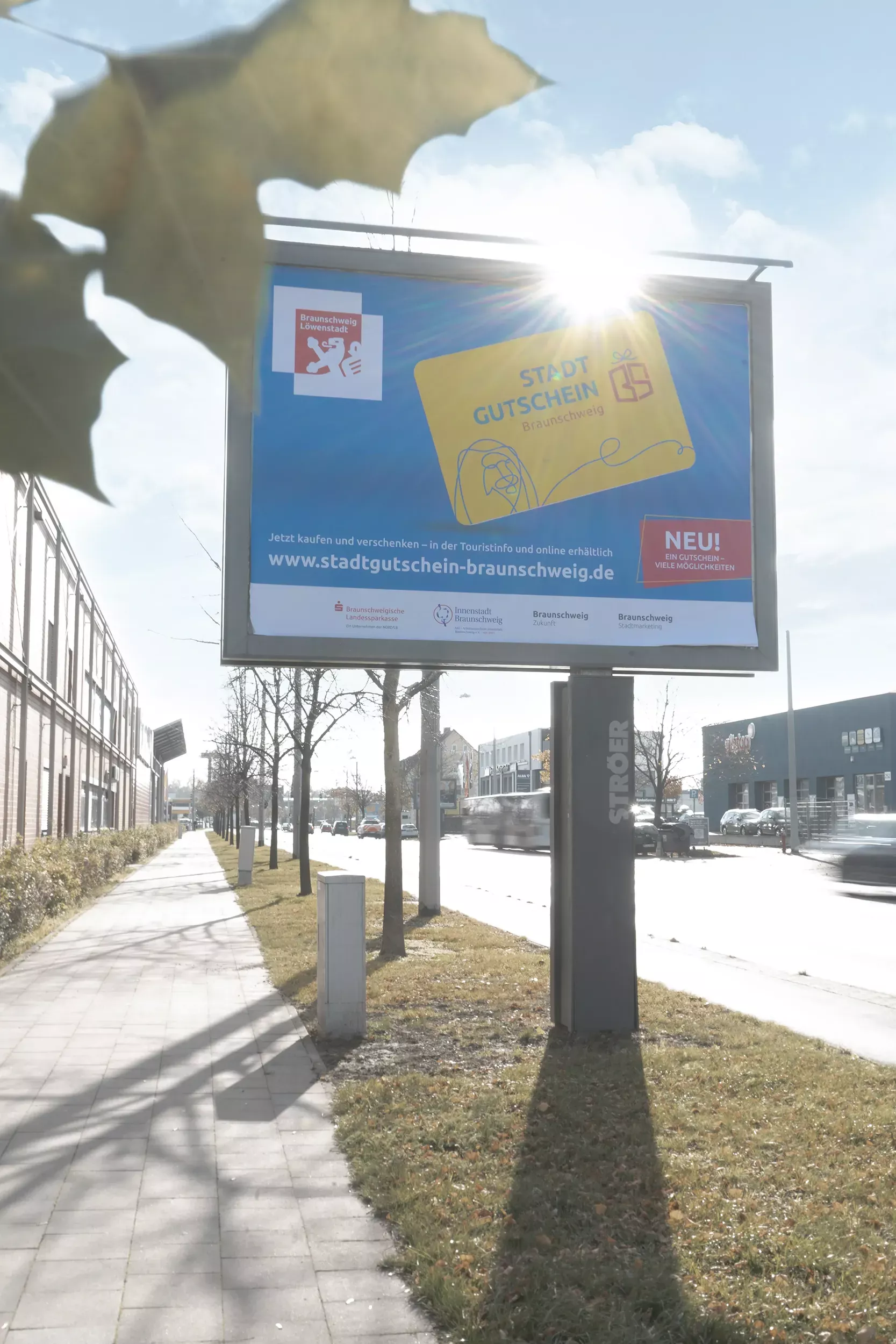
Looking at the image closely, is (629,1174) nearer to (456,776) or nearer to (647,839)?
(647,839)

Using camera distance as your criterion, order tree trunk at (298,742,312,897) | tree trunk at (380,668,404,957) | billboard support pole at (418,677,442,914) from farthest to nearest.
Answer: tree trunk at (298,742,312,897) → billboard support pole at (418,677,442,914) → tree trunk at (380,668,404,957)

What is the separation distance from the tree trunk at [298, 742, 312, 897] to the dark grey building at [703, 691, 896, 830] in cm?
3571

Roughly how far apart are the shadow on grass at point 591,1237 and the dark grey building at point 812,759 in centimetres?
4907

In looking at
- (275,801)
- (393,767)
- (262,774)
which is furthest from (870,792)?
(393,767)

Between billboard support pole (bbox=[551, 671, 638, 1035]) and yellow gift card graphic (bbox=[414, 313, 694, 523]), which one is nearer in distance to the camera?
yellow gift card graphic (bbox=[414, 313, 694, 523])

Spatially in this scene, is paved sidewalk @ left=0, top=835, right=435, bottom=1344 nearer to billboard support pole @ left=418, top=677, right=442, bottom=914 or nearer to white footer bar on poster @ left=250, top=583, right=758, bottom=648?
white footer bar on poster @ left=250, top=583, right=758, bottom=648

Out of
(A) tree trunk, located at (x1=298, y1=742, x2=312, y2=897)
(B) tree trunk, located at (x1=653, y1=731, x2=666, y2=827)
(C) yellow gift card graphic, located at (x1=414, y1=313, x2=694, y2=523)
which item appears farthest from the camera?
(B) tree trunk, located at (x1=653, y1=731, x2=666, y2=827)

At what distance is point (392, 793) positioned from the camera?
1444 centimetres

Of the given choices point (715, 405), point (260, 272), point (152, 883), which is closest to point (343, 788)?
point (152, 883)

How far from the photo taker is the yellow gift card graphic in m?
7.86

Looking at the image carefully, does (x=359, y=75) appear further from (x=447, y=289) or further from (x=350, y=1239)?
(x=447, y=289)

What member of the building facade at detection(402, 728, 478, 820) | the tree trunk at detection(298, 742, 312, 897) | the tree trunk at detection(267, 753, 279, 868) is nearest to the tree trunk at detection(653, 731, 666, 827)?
the tree trunk at detection(267, 753, 279, 868)

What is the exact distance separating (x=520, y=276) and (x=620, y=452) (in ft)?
A: 4.68

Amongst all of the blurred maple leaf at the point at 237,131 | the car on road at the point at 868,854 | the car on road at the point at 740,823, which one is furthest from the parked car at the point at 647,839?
the blurred maple leaf at the point at 237,131
